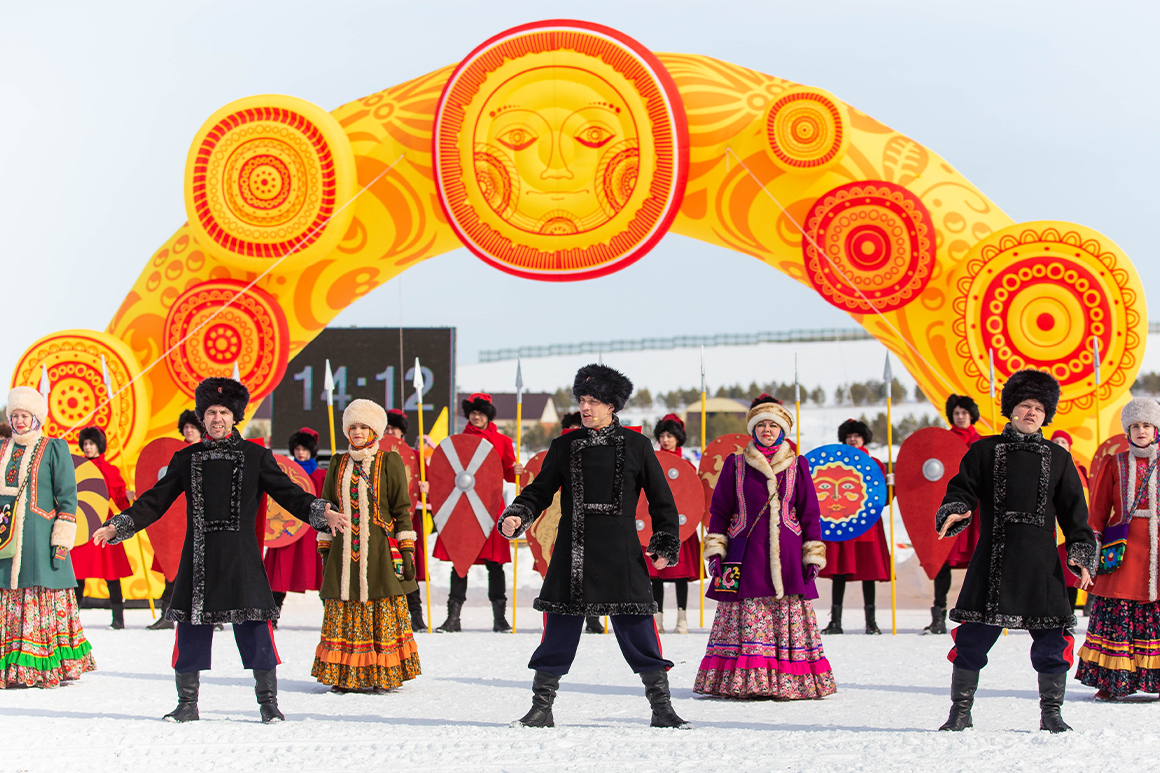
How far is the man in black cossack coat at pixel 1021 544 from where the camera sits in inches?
165

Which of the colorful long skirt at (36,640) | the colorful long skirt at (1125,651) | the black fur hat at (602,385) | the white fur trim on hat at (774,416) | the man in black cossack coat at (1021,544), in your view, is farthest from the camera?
the colorful long skirt at (36,640)

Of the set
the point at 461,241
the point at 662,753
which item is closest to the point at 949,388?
the point at 461,241

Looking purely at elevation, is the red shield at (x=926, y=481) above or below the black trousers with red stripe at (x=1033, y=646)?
above

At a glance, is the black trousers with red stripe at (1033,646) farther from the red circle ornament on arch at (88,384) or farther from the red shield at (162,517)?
the red circle ornament on arch at (88,384)

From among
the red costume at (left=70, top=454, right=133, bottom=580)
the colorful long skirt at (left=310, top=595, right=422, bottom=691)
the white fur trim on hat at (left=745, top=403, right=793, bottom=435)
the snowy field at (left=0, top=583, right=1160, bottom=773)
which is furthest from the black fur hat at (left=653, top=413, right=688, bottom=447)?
the red costume at (left=70, top=454, right=133, bottom=580)

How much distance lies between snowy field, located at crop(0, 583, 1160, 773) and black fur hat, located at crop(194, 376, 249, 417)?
1227 mm

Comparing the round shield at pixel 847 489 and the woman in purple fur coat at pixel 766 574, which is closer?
the woman in purple fur coat at pixel 766 574

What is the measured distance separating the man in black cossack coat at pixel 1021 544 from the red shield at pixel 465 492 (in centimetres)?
350

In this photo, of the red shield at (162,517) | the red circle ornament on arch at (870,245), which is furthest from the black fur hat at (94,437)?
the red circle ornament on arch at (870,245)

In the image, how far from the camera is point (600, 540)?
438 cm

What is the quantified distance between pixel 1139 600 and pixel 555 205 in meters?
4.80

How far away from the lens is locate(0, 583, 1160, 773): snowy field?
3.54 m

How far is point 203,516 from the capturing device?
4555mm

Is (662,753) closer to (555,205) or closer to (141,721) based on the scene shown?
(141,721)
